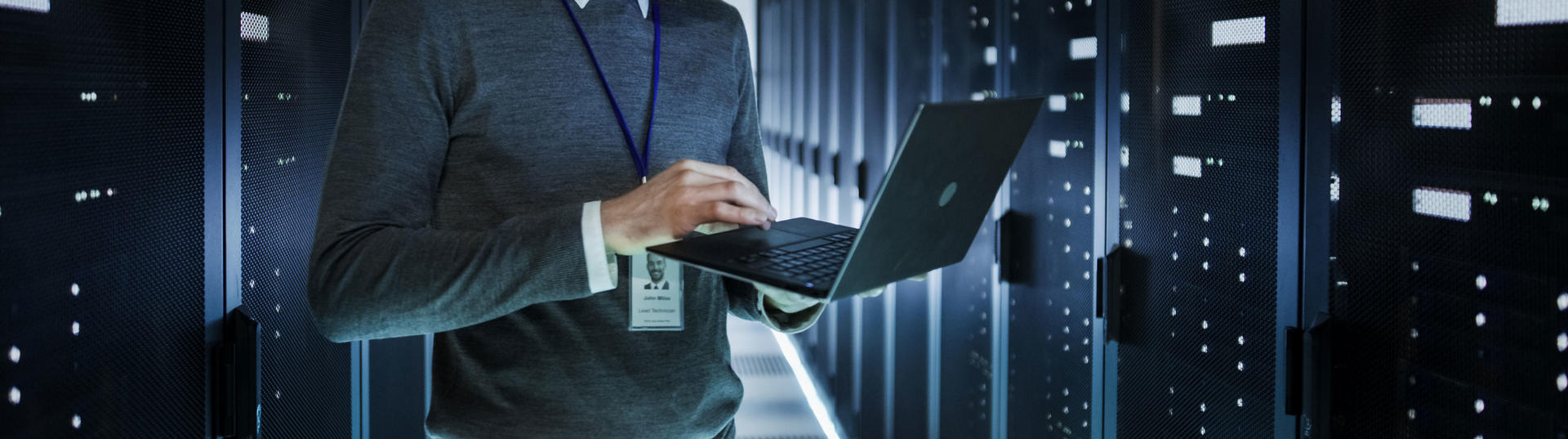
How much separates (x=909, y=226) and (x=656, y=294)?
0.38 m

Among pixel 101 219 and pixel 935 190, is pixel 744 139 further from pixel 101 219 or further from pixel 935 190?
pixel 101 219

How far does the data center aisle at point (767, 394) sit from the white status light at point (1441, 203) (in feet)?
7.97

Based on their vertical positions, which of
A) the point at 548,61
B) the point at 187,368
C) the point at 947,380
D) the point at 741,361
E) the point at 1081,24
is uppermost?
the point at 1081,24

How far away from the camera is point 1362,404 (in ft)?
4.41

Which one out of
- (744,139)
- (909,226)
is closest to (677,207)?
(909,226)

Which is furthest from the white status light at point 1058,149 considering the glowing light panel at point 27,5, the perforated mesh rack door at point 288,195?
the glowing light panel at point 27,5

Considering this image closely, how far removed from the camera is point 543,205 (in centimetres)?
118

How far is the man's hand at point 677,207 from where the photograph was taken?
98 cm

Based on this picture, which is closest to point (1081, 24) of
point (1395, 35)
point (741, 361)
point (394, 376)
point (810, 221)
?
point (1395, 35)

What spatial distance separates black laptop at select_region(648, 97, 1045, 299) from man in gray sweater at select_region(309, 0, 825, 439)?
0.15 ft

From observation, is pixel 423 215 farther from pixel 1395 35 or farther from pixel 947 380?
pixel 947 380

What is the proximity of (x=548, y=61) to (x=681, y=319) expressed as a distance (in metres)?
0.33

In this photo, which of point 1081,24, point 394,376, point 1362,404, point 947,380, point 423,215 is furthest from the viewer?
point 394,376

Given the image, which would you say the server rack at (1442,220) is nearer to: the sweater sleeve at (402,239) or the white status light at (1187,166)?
the white status light at (1187,166)
